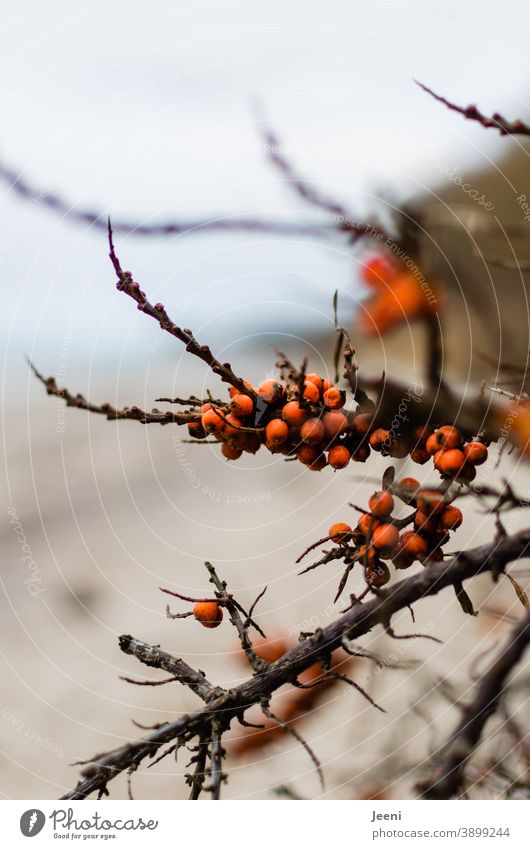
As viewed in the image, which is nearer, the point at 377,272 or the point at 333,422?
the point at 333,422

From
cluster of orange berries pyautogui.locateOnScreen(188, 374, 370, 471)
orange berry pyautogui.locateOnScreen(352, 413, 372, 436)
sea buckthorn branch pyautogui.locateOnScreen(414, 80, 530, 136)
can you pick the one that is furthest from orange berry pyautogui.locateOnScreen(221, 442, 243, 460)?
sea buckthorn branch pyautogui.locateOnScreen(414, 80, 530, 136)
